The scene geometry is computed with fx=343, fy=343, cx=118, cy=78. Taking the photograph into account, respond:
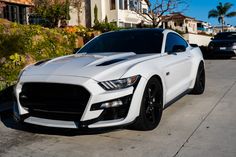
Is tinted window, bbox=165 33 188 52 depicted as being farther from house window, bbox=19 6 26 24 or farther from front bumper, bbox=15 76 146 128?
house window, bbox=19 6 26 24

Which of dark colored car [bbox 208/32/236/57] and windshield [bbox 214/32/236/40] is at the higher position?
windshield [bbox 214/32/236/40]

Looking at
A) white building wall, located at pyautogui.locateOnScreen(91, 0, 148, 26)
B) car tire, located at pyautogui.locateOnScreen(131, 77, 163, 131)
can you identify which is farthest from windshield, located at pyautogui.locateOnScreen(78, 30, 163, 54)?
white building wall, located at pyautogui.locateOnScreen(91, 0, 148, 26)

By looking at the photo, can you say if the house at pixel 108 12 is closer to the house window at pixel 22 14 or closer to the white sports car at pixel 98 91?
the house window at pixel 22 14

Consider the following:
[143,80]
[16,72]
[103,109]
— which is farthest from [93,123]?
[16,72]

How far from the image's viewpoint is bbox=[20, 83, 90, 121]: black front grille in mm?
4129

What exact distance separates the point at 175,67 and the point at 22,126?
2.58 m

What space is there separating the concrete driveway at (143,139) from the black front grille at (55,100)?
8.9 inches

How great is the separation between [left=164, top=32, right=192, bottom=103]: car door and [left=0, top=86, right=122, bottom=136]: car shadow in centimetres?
136

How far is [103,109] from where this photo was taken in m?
4.07

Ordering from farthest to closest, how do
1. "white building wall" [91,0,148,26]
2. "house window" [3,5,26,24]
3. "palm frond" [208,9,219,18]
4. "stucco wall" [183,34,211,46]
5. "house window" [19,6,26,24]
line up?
"palm frond" [208,9,219,18]
"white building wall" [91,0,148,26]
"stucco wall" [183,34,211,46]
"house window" [19,6,26,24]
"house window" [3,5,26,24]

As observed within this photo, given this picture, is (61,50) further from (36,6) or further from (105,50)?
(36,6)

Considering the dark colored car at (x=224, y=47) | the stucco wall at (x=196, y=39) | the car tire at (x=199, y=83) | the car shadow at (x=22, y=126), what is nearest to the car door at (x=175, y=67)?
the car tire at (x=199, y=83)

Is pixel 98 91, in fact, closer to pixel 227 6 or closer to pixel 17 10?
pixel 17 10

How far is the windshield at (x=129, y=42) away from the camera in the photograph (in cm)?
564
